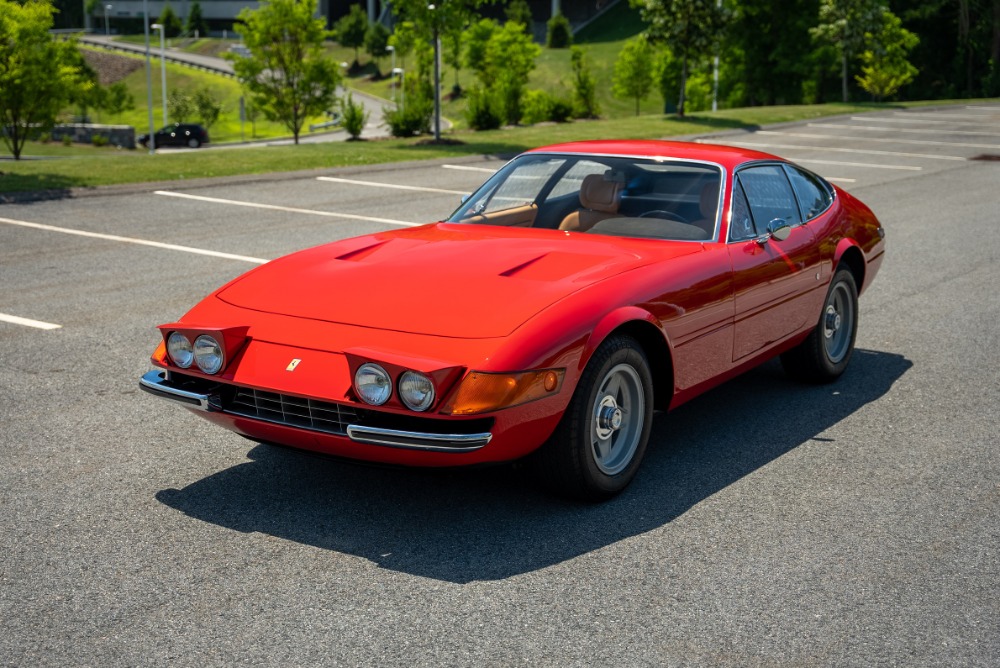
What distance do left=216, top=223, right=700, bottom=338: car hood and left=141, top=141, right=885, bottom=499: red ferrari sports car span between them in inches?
0.5

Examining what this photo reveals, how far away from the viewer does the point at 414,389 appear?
13.8 ft

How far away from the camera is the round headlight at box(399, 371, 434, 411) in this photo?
13.7ft

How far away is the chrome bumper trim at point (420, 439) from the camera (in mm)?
4129

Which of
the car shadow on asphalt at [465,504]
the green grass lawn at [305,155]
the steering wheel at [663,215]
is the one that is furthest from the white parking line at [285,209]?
the car shadow on asphalt at [465,504]

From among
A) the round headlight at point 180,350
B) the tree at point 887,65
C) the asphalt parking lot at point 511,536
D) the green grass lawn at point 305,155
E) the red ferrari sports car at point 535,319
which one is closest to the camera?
the asphalt parking lot at point 511,536

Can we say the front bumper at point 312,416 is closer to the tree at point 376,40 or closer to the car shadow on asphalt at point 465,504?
the car shadow on asphalt at point 465,504

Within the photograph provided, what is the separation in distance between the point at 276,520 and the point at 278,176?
1407 centimetres

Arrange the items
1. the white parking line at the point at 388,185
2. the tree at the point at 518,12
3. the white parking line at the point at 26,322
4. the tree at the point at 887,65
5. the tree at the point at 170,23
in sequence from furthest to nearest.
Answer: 1. the tree at the point at 170,23
2. the tree at the point at 518,12
3. the tree at the point at 887,65
4. the white parking line at the point at 388,185
5. the white parking line at the point at 26,322

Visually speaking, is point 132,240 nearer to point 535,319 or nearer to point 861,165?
point 535,319

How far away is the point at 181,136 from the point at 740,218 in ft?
191

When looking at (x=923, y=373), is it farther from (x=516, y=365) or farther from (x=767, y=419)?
(x=516, y=365)

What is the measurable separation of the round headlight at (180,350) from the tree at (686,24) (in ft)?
95.8

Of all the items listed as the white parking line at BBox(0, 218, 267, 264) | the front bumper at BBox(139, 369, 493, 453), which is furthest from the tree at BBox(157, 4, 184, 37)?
the front bumper at BBox(139, 369, 493, 453)

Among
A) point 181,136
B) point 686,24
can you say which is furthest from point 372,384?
point 181,136
